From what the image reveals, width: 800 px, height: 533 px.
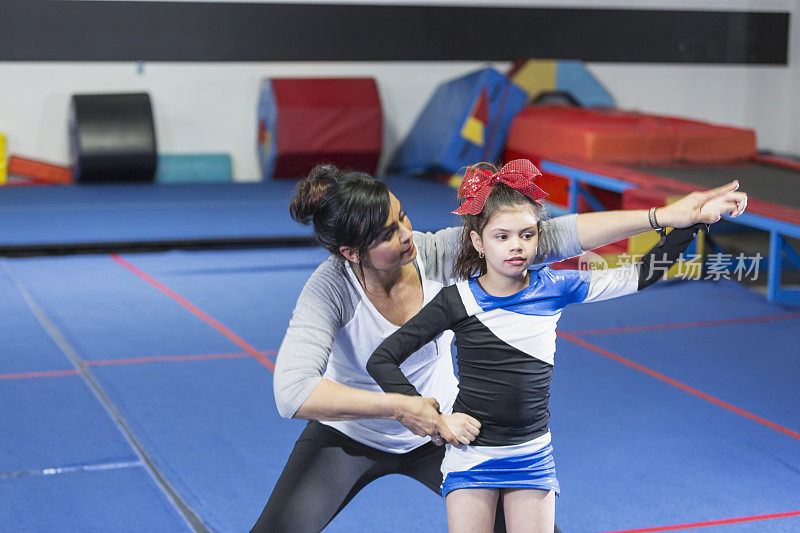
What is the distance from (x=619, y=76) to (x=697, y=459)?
8.16 m

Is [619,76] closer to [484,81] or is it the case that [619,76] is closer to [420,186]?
[484,81]

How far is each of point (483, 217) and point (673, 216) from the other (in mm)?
401

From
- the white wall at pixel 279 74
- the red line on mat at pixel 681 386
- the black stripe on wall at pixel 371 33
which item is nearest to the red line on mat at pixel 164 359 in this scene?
the red line on mat at pixel 681 386

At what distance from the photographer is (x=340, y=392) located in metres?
1.98

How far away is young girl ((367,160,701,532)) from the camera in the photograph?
2.13m

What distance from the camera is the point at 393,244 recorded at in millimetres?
2164

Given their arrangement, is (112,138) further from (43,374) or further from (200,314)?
(43,374)

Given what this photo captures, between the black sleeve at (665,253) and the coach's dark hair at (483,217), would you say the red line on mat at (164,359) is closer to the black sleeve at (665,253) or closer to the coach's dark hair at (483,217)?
the coach's dark hair at (483,217)

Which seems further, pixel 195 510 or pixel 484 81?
pixel 484 81

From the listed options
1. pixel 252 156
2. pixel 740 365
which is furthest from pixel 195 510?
pixel 252 156

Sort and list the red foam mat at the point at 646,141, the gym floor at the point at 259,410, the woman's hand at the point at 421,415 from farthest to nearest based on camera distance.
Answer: the red foam mat at the point at 646,141 → the gym floor at the point at 259,410 → the woman's hand at the point at 421,415

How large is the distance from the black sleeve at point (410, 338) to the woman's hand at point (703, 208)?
1.58 feet

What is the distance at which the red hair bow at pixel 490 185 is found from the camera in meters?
2.14

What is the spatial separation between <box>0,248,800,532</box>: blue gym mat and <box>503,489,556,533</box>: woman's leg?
825 mm
